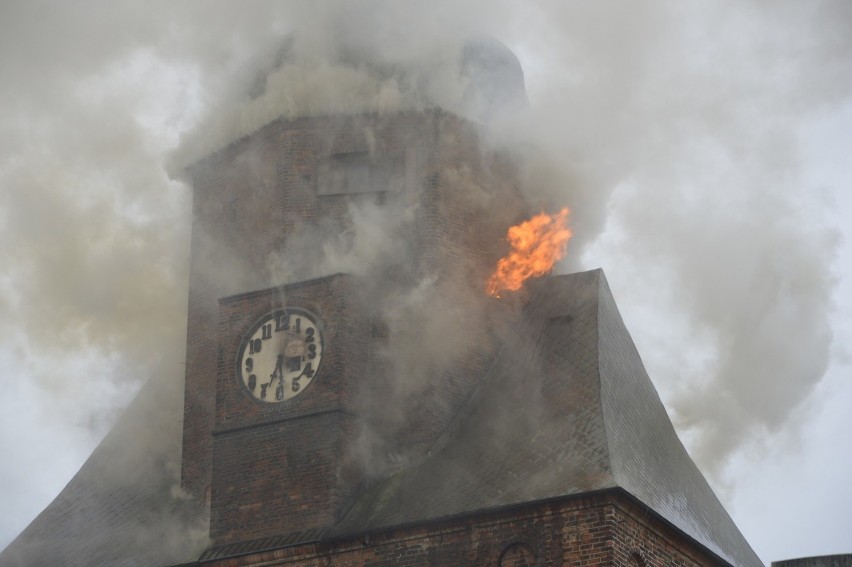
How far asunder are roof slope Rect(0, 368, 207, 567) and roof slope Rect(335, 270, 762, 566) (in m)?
3.88

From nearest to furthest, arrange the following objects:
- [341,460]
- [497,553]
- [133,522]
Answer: [497,553] < [341,460] < [133,522]

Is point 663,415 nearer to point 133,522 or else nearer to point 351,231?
point 351,231

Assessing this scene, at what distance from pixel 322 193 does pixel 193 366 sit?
4.01 meters

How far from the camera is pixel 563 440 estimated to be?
31672 millimetres

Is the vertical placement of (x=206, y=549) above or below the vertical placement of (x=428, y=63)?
below

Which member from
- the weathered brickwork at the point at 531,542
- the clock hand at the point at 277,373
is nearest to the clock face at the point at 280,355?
the clock hand at the point at 277,373

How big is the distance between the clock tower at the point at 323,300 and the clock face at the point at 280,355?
0.02m

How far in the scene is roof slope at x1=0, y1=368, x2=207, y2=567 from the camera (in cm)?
3450

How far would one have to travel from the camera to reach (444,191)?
35.7 metres

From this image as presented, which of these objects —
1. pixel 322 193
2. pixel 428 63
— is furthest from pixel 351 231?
pixel 428 63

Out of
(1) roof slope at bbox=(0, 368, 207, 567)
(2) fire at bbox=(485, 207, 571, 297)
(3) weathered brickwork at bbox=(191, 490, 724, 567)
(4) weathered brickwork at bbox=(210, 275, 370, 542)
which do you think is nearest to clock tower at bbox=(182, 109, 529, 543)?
(4) weathered brickwork at bbox=(210, 275, 370, 542)

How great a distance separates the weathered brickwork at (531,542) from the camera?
30047 millimetres

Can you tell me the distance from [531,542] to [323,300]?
637 centimetres

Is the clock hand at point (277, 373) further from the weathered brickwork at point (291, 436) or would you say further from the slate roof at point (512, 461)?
the slate roof at point (512, 461)
